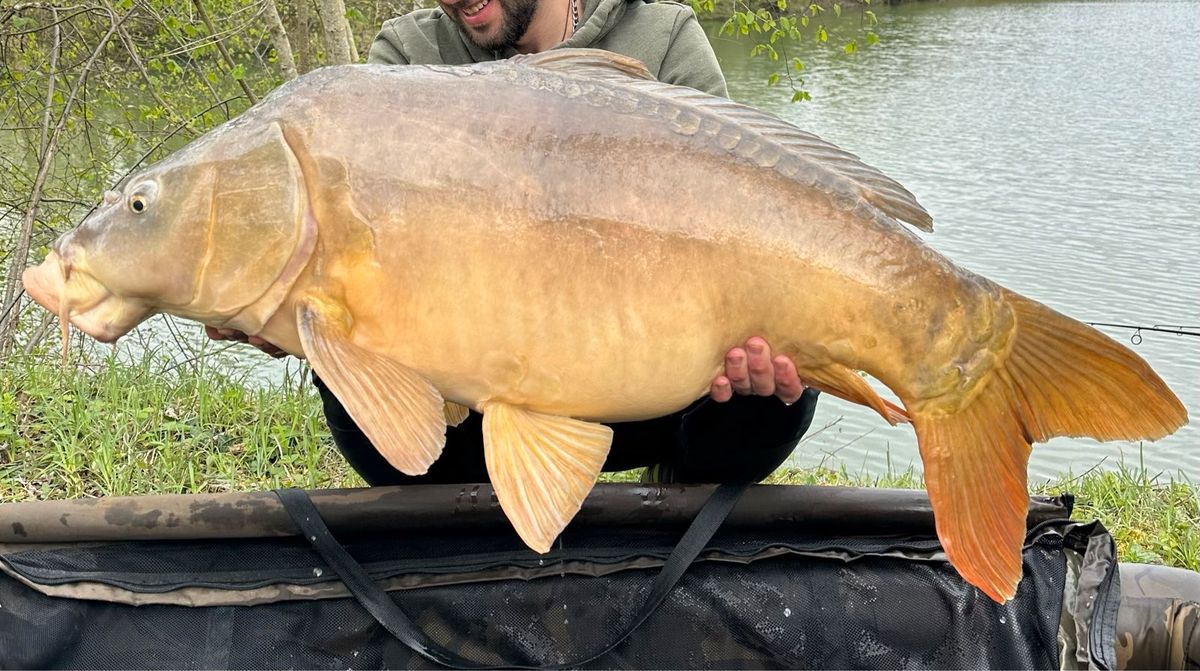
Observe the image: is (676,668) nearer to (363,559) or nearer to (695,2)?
(363,559)

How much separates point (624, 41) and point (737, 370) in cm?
87

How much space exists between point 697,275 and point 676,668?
585 millimetres

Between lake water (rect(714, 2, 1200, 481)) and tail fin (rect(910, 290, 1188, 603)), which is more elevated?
tail fin (rect(910, 290, 1188, 603))

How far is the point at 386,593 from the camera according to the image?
135 cm

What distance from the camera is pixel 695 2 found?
10.2ft

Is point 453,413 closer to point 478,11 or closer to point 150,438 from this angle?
point 478,11

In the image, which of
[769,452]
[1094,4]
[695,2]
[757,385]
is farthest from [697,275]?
[1094,4]

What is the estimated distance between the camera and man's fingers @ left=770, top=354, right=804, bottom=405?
46.1 inches

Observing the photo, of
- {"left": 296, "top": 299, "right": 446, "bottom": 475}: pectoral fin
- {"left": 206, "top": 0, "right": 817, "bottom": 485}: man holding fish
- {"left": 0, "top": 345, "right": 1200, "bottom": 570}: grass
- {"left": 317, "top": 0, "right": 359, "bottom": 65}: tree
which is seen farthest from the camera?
{"left": 317, "top": 0, "right": 359, "bottom": 65}: tree

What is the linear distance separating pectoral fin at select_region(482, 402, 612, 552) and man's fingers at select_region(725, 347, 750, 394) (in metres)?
0.16

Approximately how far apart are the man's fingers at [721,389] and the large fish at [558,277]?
0.06 m

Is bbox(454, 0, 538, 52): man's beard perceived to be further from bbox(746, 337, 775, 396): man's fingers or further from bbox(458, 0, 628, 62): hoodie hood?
bbox(746, 337, 775, 396): man's fingers

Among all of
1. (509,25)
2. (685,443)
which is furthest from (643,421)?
(509,25)

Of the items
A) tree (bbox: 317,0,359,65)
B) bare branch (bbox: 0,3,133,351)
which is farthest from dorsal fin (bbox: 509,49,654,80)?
bare branch (bbox: 0,3,133,351)
